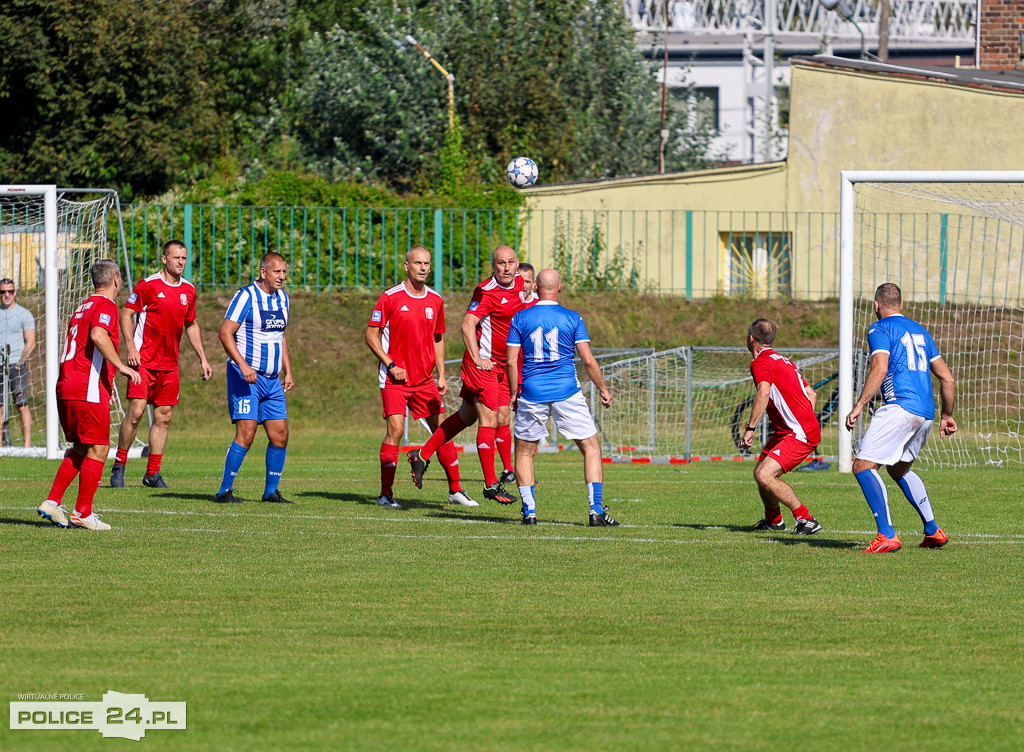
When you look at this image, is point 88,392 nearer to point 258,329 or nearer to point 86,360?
point 86,360

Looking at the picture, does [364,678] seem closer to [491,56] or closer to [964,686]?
[964,686]

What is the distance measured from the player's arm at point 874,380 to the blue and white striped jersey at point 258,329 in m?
5.24

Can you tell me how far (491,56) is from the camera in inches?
1324

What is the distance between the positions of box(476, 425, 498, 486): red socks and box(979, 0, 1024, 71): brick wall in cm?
2499

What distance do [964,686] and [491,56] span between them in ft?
95.9

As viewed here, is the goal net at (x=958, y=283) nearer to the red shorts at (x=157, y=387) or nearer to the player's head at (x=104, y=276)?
the red shorts at (x=157, y=387)

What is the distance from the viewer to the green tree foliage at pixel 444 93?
110ft

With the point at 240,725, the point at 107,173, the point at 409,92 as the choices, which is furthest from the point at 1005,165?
the point at 240,725

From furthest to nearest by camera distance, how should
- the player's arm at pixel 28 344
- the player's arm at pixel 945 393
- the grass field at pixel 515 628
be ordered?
the player's arm at pixel 28 344
the player's arm at pixel 945 393
the grass field at pixel 515 628

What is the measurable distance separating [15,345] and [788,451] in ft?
39.8

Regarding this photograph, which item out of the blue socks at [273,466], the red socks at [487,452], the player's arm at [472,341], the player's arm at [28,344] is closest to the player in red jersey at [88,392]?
the blue socks at [273,466]

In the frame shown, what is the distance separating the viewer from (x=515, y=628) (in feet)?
23.0

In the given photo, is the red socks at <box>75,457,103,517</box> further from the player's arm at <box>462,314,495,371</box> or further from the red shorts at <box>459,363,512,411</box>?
the red shorts at <box>459,363,512,411</box>

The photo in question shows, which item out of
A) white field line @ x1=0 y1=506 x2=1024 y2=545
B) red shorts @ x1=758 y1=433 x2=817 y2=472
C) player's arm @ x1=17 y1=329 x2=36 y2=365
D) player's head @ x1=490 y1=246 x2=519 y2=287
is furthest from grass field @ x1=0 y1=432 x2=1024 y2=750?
player's arm @ x1=17 y1=329 x2=36 y2=365
